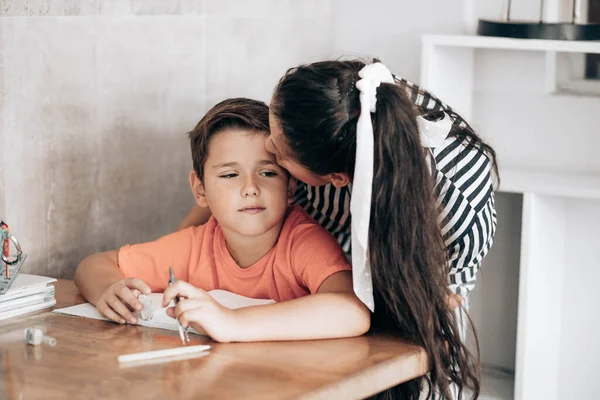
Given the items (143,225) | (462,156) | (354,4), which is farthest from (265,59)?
(462,156)

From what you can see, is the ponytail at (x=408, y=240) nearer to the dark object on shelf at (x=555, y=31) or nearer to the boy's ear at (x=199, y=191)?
the boy's ear at (x=199, y=191)

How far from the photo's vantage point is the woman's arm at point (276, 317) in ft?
4.51

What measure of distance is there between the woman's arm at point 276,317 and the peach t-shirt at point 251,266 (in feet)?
0.37

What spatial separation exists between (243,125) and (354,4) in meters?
1.16

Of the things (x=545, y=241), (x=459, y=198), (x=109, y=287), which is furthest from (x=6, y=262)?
(x=545, y=241)

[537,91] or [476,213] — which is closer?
[476,213]

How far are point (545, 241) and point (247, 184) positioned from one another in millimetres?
1057

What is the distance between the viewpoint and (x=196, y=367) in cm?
127

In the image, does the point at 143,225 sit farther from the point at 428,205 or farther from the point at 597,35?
the point at 597,35

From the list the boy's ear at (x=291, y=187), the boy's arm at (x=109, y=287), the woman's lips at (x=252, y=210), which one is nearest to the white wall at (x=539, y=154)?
the boy's ear at (x=291, y=187)

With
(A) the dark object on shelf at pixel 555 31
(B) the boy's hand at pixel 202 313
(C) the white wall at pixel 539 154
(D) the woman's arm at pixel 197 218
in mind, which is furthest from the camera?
(C) the white wall at pixel 539 154

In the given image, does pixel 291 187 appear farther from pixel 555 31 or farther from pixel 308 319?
pixel 555 31

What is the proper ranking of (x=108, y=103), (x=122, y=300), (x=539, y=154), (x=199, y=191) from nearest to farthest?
(x=122, y=300) → (x=199, y=191) → (x=108, y=103) → (x=539, y=154)

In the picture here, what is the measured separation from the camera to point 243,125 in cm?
165
